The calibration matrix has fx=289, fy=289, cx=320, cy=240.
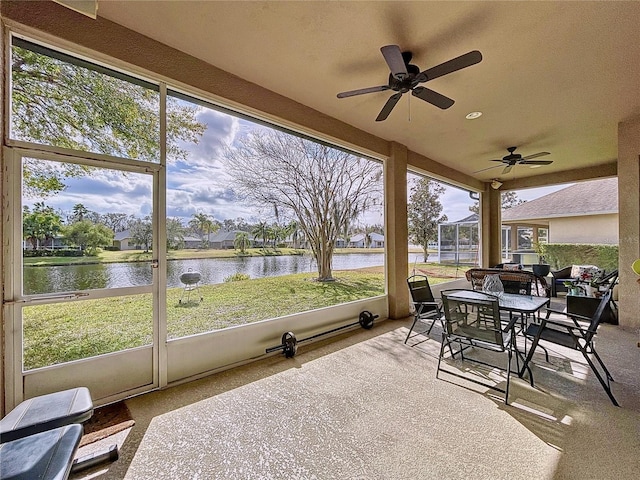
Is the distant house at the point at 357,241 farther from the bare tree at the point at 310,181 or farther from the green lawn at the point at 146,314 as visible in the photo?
the green lawn at the point at 146,314

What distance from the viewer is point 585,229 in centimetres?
984

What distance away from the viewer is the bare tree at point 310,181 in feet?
12.6

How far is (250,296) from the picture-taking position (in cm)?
372

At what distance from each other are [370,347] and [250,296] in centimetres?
173

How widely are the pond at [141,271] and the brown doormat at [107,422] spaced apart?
1.03 metres

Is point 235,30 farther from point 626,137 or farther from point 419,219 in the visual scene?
point 626,137

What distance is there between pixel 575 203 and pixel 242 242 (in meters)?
12.1

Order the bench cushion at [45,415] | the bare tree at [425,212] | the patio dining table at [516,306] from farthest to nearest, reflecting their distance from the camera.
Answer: the bare tree at [425,212] < the patio dining table at [516,306] < the bench cushion at [45,415]

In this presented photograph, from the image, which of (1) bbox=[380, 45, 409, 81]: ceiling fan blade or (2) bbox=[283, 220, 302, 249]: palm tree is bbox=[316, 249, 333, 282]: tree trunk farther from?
(1) bbox=[380, 45, 409, 81]: ceiling fan blade

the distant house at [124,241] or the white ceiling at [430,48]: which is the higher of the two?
the white ceiling at [430,48]

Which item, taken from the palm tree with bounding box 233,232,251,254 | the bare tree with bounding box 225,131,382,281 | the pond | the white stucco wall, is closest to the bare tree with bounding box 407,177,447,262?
the bare tree with bounding box 225,131,382,281

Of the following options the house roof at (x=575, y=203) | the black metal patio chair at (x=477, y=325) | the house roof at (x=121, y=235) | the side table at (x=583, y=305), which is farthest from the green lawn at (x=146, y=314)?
the house roof at (x=575, y=203)

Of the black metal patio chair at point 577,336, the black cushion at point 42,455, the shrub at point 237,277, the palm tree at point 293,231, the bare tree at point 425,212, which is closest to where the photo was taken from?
the black cushion at point 42,455

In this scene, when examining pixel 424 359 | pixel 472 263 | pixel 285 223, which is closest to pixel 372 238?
pixel 285 223
